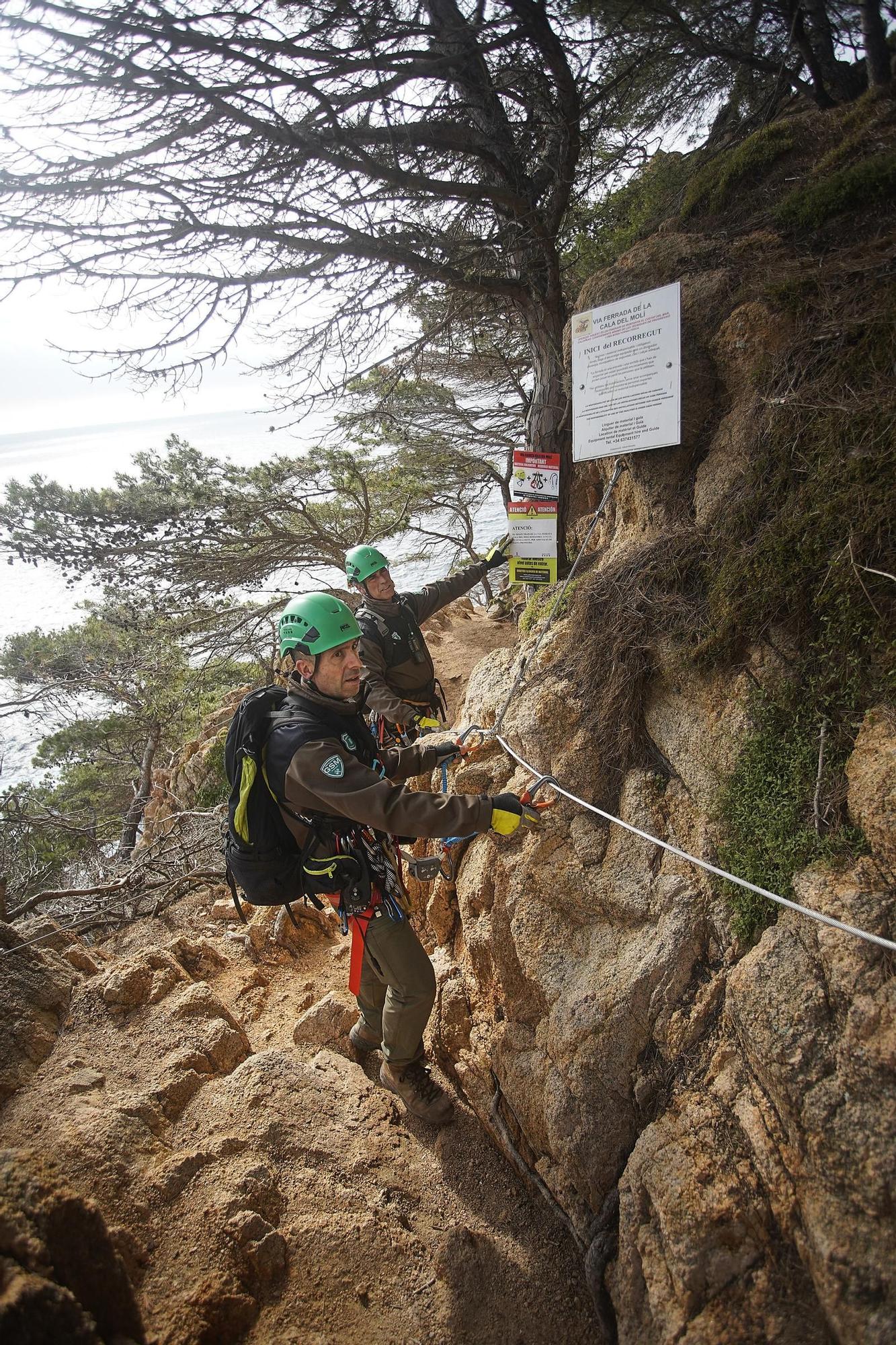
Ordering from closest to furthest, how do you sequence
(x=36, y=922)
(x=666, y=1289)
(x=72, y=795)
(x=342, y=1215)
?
(x=666, y=1289)
(x=342, y=1215)
(x=36, y=922)
(x=72, y=795)

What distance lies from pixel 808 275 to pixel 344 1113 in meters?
5.25

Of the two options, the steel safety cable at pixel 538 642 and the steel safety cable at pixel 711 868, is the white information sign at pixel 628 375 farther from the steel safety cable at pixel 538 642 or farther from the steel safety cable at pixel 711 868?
the steel safety cable at pixel 711 868

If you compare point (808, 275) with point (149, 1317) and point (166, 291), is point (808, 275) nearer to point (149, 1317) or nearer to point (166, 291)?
point (166, 291)

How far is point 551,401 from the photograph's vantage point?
19.2 ft

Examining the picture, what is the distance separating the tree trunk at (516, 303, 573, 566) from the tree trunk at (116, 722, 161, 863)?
28.1 ft

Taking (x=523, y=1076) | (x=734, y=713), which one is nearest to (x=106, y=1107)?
(x=523, y=1076)

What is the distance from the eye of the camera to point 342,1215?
2797 mm

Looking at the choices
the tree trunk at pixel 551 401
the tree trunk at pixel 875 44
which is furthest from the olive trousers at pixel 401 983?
the tree trunk at pixel 875 44

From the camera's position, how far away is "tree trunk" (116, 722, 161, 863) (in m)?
10.4

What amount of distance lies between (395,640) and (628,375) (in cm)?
275

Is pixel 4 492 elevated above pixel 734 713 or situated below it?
above

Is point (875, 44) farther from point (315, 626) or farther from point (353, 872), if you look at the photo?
point (353, 872)

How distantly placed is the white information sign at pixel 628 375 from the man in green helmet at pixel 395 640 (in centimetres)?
172

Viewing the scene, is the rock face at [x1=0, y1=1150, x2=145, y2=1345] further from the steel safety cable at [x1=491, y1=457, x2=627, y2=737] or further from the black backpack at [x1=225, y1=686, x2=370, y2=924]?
the steel safety cable at [x1=491, y1=457, x2=627, y2=737]
